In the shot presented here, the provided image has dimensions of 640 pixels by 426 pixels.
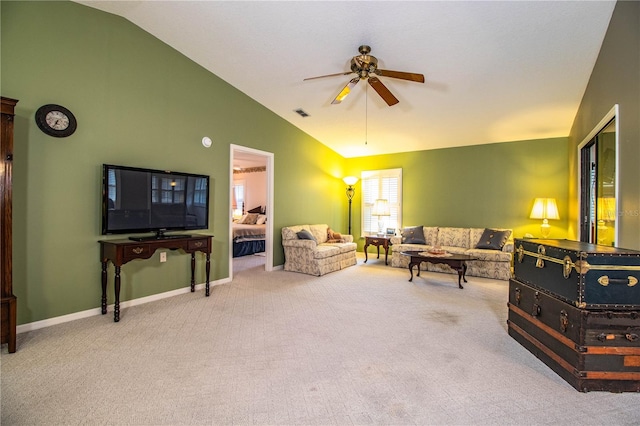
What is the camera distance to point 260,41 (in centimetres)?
374

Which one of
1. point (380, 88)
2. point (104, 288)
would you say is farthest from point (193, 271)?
point (380, 88)

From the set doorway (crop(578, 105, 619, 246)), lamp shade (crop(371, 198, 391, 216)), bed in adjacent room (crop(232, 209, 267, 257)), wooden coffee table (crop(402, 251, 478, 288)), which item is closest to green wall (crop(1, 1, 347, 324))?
bed in adjacent room (crop(232, 209, 267, 257))

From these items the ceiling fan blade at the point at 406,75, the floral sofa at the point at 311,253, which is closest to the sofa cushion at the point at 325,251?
the floral sofa at the point at 311,253

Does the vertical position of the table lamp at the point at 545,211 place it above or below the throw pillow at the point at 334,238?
above

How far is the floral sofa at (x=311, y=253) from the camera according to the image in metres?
5.45

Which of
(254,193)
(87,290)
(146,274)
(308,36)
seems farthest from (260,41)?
(254,193)

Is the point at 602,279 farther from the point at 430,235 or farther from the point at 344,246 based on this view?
the point at 430,235

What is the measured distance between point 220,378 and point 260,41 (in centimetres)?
360

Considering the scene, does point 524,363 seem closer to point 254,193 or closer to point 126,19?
point 126,19

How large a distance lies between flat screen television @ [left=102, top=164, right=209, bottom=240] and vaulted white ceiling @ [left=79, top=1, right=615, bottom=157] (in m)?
1.75

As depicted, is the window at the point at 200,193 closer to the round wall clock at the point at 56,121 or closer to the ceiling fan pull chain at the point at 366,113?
the round wall clock at the point at 56,121

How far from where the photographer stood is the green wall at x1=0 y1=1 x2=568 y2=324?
2.94 meters

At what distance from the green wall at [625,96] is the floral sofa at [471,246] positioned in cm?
242

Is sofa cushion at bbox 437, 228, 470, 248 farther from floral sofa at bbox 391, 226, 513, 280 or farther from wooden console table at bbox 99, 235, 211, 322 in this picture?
wooden console table at bbox 99, 235, 211, 322
